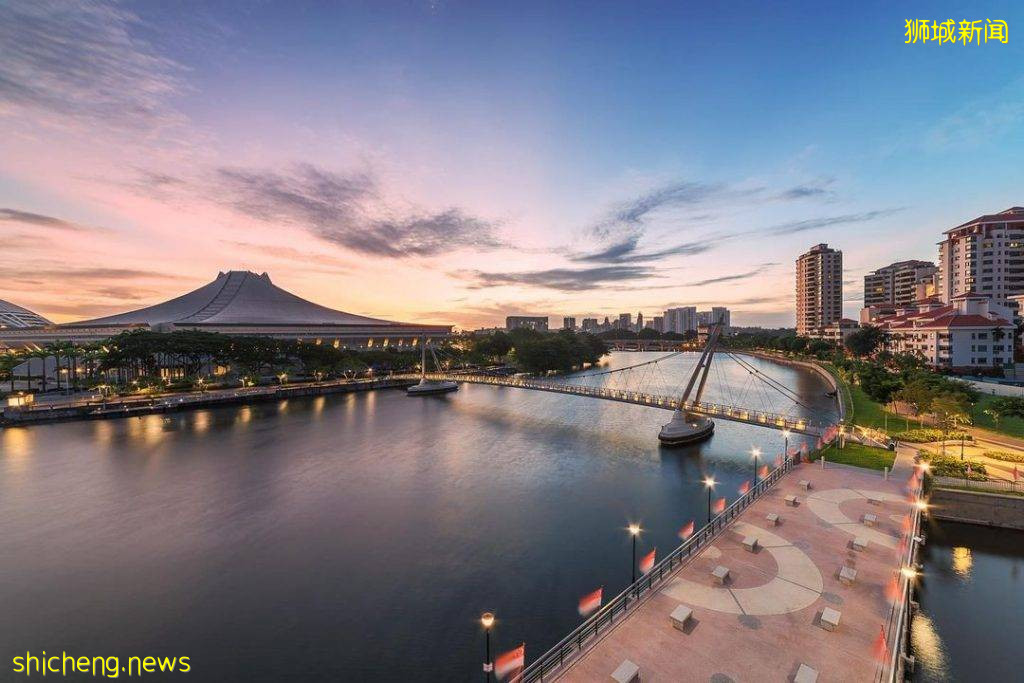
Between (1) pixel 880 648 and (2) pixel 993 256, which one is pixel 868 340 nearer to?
(2) pixel 993 256

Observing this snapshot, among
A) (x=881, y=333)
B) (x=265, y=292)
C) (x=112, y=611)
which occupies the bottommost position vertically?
(x=112, y=611)

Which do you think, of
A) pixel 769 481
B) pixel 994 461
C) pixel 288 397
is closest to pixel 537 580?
pixel 769 481

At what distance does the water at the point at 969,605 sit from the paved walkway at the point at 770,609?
8.53ft

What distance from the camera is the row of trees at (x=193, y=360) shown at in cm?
7544

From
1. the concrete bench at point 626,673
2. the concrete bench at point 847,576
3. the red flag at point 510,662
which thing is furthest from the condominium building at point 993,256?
the red flag at point 510,662

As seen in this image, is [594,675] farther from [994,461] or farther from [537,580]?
[994,461]

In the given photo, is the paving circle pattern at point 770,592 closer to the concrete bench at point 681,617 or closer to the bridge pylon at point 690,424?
the concrete bench at point 681,617

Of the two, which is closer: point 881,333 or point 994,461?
point 994,461

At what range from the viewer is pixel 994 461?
99.5 feet

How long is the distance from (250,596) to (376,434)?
32.0m

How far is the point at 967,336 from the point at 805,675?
8949cm

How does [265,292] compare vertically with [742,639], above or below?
above

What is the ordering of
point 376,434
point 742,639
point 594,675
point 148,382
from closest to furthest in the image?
1. point 594,675
2. point 742,639
3. point 376,434
4. point 148,382

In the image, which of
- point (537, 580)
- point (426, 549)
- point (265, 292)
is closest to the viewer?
point (537, 580)
